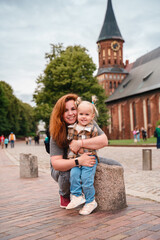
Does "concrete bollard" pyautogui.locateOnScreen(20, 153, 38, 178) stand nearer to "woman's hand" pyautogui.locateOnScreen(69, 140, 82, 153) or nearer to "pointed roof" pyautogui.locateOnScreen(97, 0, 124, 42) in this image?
"woman's hand" pyautogui.locateOnScreen(69, 140, 82, 153)

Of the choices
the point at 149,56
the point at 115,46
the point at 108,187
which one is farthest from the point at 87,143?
the point at 115,46

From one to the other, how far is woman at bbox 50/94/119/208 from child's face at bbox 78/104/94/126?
0.23m

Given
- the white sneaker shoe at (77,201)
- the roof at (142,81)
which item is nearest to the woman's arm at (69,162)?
the white sneaker shoe at (77,201)

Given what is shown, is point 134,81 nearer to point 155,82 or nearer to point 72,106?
point 155,82

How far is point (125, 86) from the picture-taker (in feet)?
178

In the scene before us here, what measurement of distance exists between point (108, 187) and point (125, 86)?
51.3 metres

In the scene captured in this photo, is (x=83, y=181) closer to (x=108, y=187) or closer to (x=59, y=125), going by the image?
(x=108, y=187)

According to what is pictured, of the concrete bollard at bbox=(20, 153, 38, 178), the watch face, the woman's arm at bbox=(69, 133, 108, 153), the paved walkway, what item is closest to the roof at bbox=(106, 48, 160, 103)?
the watch face

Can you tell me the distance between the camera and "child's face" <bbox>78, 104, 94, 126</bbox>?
3.82 metres

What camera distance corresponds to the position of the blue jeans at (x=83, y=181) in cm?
376

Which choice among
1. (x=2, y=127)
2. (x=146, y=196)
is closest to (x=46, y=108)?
(x=2, y=127)

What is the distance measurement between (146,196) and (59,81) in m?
28.9

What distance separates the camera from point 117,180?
3.96 meters

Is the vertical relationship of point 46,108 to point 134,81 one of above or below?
below
